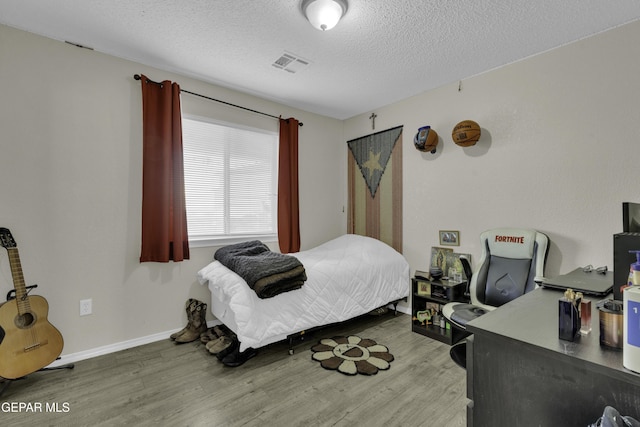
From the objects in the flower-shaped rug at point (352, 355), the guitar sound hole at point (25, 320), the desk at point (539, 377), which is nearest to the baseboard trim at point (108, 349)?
the guitar sound hole at point (25, 320)

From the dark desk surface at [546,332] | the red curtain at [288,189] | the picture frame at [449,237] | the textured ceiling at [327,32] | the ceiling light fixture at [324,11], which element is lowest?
the dark desk surface at [546,332]

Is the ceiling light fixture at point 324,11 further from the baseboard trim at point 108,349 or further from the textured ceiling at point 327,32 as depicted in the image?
the baseboard trim at point 108,349

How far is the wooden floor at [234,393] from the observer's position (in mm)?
1725

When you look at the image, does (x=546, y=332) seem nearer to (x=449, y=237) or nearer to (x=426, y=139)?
(x=449, y=237)

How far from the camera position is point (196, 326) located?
2797 mm

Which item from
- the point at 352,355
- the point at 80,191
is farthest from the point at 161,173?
the point at 352,355

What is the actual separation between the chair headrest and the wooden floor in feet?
3.31

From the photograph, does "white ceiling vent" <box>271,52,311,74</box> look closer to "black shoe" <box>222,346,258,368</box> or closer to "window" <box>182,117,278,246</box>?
"window" <box>182,117,278,246</box>

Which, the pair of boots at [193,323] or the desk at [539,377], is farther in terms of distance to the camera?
the pair of boots at [193,323]

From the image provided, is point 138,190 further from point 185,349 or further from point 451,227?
point 451,227

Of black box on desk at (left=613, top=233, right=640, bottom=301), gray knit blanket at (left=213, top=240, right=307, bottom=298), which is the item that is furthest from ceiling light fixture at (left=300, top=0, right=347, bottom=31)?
black box on desk at (left=613, top=233, right=640, bottom=301)

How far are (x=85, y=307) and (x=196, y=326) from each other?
904 mm

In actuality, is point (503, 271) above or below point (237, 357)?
above

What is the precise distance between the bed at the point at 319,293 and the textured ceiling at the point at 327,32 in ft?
6.19
